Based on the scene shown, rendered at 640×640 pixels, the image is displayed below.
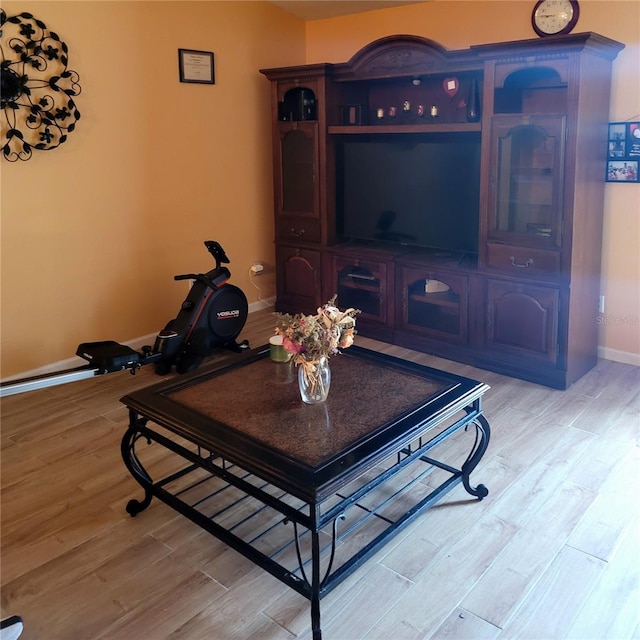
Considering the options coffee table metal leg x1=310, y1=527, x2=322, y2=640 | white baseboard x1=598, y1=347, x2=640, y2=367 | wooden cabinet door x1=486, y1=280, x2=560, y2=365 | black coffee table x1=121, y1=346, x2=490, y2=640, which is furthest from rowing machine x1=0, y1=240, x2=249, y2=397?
white baseboard x1=598, y1=347, x2=640, y2=367

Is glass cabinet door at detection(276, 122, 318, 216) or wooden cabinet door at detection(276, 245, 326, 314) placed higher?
glass cabinet door at detection(276, 122, 318, 216)

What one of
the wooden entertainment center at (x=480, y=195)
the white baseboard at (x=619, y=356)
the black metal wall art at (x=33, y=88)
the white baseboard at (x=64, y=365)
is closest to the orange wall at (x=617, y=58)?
the white baseboard at (x=619, y=356)

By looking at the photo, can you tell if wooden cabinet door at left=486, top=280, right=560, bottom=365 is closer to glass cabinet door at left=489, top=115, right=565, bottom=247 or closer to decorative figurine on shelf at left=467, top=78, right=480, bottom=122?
glass cabinet door at left=489, top=115, right=565, bottom=247

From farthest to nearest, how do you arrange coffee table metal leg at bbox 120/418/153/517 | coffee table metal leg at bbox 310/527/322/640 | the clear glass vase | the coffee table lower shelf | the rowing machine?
the rowing machine
coffee table metal leg at bbox 120/418/153/517
the clear glass vase
the coffee table lower shelf
coffee table metal leg at bbox 310/527/322/640

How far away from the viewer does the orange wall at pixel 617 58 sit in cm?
359

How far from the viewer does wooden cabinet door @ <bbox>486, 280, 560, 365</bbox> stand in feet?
11.7

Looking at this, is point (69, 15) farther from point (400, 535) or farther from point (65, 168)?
point (400, 535)

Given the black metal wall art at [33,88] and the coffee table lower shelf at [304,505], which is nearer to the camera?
the coffee table lower shelf at [304,505]

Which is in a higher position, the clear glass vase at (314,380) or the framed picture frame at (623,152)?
the framed picture frame at (623,152)

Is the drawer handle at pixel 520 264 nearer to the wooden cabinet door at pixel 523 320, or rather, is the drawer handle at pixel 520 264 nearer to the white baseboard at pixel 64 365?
the wooden cabinet door at pixel 523 320

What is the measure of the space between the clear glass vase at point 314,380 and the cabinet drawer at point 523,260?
181cm

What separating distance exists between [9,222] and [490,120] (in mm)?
2787

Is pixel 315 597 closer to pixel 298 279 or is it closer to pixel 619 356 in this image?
pixel 619 356

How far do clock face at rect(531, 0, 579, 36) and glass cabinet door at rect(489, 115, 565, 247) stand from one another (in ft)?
2.47
